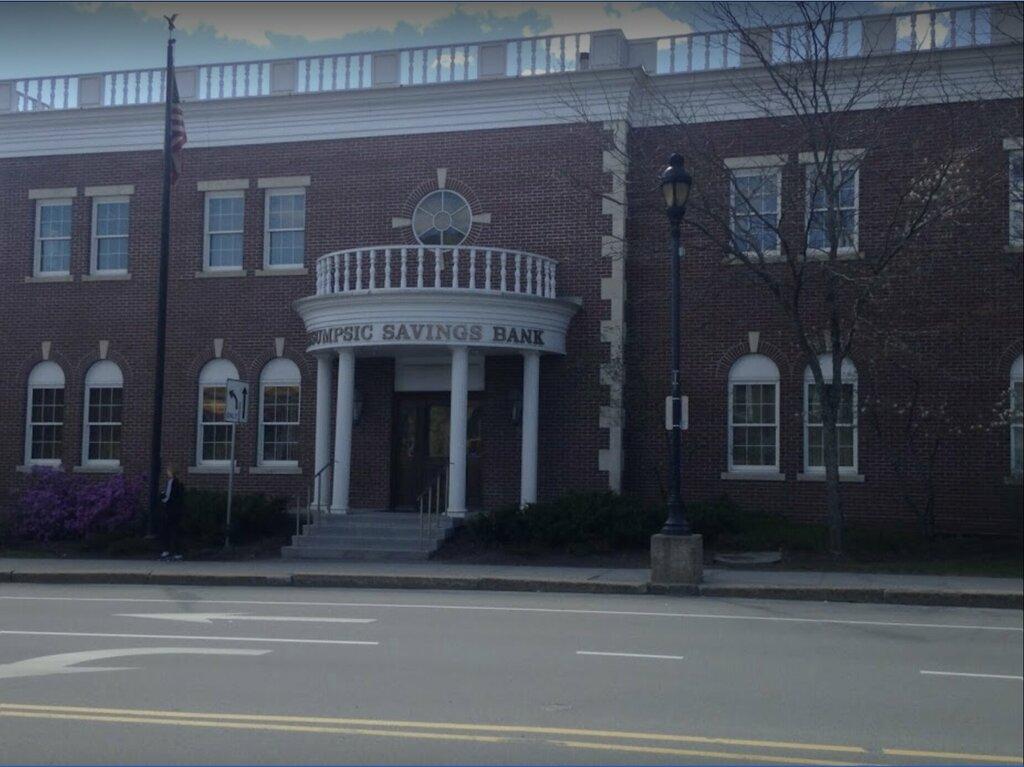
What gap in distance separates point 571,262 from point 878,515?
25.1ft

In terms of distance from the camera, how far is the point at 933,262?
22141 millimetres

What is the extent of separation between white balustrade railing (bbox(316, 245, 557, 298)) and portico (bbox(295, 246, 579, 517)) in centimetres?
2

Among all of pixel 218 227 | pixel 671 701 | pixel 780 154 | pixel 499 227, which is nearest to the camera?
pixel 671 701

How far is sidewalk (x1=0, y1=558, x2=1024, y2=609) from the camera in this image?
16.3m

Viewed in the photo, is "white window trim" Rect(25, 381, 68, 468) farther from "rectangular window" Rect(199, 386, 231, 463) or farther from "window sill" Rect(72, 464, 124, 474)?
"rectangular window" Rect(199, 386, 231, 463)

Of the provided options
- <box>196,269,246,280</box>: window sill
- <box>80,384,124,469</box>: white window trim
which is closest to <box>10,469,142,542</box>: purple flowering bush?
<box>80,384,124,469</box>: white window trim

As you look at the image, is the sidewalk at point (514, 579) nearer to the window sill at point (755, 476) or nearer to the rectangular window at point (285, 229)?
the window sill at point (755, 476)

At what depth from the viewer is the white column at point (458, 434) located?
22766 millimetres

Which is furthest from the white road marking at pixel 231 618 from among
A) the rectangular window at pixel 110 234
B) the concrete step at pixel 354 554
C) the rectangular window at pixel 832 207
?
the rectangular window at pixel 110 234

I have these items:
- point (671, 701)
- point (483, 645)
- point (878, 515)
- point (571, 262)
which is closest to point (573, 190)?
point (571, 262)

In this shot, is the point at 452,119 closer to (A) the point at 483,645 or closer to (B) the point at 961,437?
(B) the point at 961,437

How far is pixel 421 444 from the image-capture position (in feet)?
83.2

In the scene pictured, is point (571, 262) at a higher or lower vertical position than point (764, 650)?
higher

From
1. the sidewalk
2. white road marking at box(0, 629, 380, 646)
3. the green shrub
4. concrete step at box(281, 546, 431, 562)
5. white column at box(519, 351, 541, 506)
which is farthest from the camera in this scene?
white column at box(519, 351, 541, 506)
